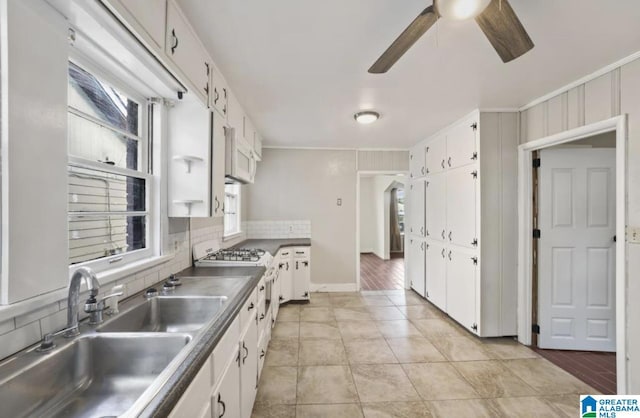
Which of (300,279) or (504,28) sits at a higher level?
(504,28)

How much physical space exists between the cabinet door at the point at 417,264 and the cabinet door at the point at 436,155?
1.13 m

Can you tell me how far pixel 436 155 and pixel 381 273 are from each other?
3162mm

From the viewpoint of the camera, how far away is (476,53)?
6.36 ft

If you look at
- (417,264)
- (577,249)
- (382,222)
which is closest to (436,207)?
(417,264)

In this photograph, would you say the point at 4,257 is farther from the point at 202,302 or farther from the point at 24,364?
the point at 202,302

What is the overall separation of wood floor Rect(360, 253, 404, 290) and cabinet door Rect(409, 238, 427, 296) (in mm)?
450

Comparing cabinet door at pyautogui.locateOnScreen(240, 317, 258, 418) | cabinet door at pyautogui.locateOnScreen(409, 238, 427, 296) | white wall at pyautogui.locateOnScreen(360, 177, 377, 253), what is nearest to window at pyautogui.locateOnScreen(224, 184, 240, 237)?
cabinet door at pyautogui.locateOnScreen(240, 317, 258, 418)

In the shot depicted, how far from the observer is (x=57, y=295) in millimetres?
1084

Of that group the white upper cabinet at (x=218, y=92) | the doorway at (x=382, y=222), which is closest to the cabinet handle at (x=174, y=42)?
the white upper cabinet at (x=218, y=92)

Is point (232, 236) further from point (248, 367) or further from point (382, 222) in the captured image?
point (382, 222)

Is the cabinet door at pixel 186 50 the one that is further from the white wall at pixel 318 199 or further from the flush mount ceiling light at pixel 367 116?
the white wall at pixel 318 199

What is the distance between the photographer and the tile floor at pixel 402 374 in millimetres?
2053

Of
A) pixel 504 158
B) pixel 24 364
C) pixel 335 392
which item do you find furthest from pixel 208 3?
pixel 504 158

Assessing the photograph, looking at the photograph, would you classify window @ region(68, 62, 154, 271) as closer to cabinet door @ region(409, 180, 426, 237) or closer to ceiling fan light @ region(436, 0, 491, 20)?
ceiling fan light @ region(436, 0, 491, 20)
